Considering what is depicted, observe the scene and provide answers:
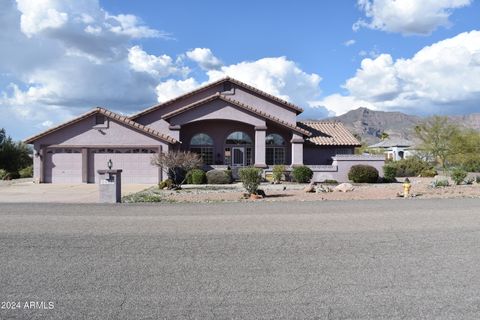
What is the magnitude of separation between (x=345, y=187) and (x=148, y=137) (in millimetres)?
13979

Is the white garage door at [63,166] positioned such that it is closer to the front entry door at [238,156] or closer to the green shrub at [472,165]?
the front entry door at [238,156]

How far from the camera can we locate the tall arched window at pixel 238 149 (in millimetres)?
34562

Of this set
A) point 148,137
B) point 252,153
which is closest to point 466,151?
point 252,153

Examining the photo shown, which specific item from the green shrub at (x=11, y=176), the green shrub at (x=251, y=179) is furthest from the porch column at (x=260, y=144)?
the green shrub at (x=11, y=176)

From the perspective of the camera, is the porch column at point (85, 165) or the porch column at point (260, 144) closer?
the porch column at point (85, 165)

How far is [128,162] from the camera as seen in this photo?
99.5 feet

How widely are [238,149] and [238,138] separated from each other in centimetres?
84

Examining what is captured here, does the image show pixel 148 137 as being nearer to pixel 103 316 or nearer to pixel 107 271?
pixel 107 271

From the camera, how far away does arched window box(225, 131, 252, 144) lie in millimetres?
34594

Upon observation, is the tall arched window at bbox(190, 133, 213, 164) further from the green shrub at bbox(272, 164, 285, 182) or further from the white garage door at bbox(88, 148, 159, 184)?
the green shrub at bbox(272, 164, 285, 182)

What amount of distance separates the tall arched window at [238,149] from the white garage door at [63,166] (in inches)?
419

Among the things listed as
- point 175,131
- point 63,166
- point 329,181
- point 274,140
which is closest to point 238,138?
point 274,140

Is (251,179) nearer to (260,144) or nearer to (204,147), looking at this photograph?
(260,144)

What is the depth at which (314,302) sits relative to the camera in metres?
5.71
